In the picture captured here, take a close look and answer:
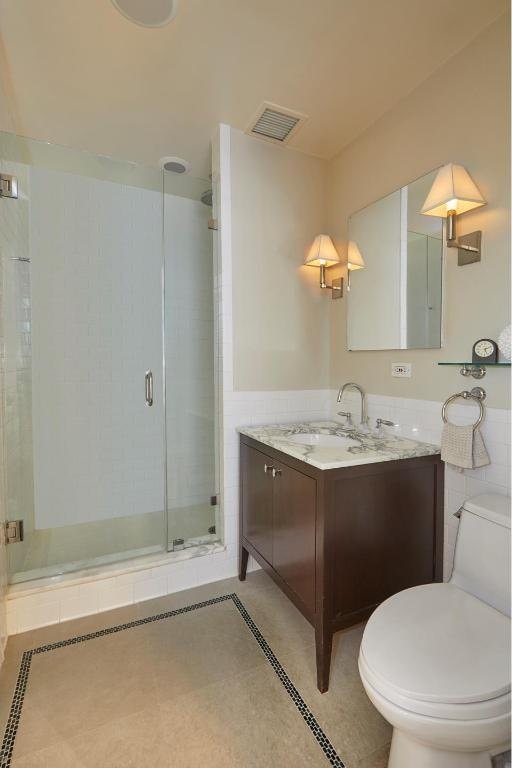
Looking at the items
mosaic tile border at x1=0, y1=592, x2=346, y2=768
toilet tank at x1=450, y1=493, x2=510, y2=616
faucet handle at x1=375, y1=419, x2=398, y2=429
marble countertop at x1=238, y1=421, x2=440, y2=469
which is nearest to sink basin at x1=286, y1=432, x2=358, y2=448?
marble countertop at x1=238, y1=421, x2=440, y2=469

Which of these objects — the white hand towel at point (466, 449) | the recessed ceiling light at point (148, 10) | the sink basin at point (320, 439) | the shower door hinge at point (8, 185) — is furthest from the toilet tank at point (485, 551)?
the shower door hinge at point (8, 185)

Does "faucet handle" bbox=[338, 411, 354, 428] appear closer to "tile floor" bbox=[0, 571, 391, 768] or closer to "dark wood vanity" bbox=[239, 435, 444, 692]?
"dark wood vanity" bbox=[239, 435, 444, 692]

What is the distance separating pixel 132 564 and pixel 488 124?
2.56m

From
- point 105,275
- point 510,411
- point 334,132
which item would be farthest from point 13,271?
point 510,411

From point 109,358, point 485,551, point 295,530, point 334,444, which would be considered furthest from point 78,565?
point 485,551

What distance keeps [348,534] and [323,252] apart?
5.15 ft

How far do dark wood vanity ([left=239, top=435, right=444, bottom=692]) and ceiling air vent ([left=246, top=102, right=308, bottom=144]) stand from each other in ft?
5.77

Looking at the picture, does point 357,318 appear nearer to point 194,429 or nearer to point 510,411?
point 510,411

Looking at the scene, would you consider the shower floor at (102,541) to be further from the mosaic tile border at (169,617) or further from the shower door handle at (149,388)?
the shower door handle at (149,388)

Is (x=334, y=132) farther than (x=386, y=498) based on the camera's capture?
Yes

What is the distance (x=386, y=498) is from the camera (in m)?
1.50

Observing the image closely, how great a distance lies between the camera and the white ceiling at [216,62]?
1419 mm

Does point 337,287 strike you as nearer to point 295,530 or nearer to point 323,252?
point 323,252

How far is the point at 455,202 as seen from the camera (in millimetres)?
1506
